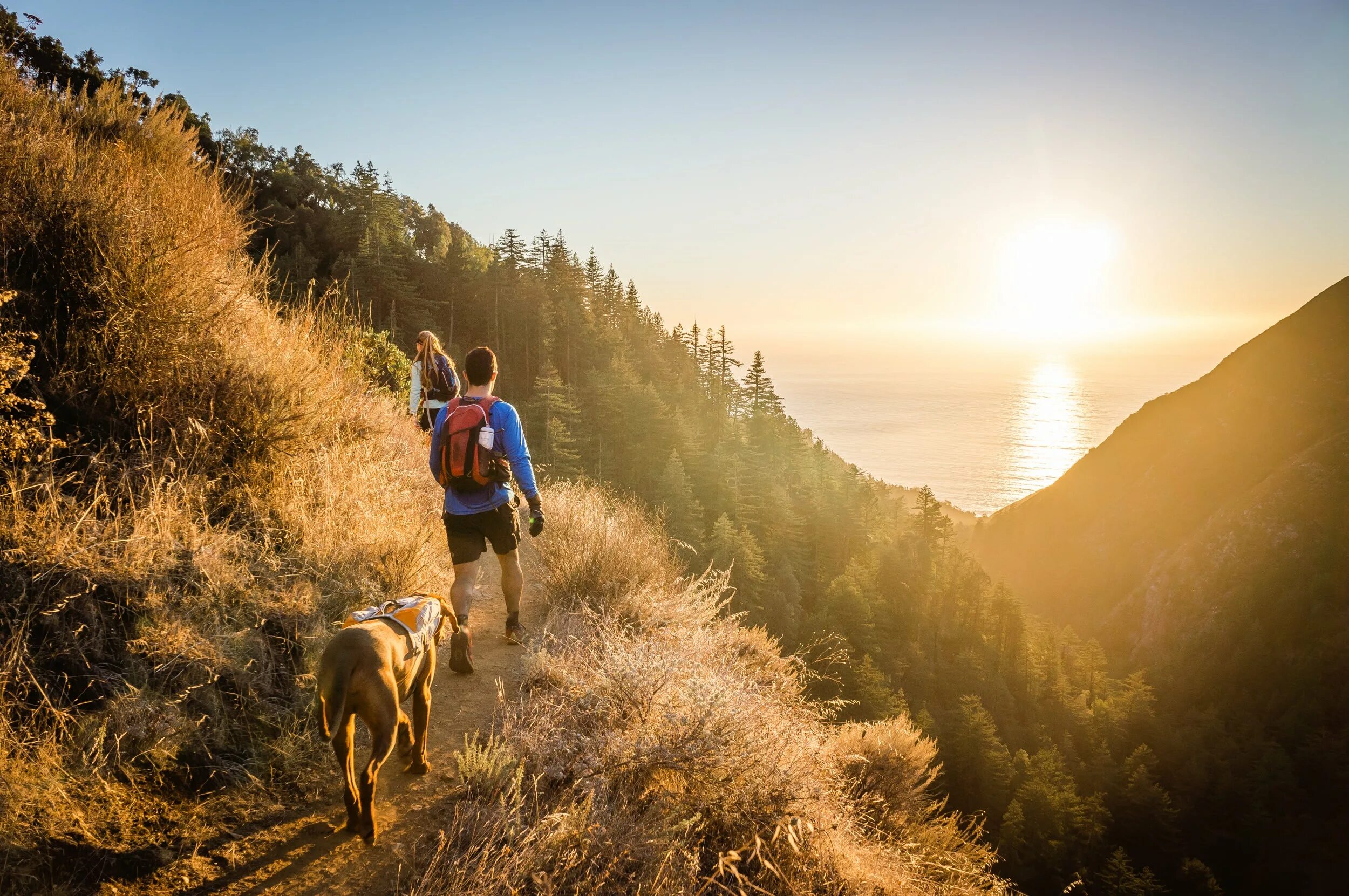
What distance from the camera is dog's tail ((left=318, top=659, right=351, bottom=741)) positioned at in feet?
7.45

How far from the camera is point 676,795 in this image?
2898 millimetres

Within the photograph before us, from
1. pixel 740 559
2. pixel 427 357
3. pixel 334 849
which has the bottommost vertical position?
pixel 740 559

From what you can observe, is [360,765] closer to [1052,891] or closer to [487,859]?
[487,859]

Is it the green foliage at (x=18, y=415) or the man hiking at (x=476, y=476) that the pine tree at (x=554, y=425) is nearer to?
the man hiking at (x=476, y=476)

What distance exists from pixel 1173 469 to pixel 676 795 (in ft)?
367

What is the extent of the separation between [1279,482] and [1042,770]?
229 ft

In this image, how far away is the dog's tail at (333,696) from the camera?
89.4 inches

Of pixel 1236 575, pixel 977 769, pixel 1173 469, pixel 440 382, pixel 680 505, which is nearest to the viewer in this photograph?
pixel 440 382

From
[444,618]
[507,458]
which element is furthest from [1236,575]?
[444,618]

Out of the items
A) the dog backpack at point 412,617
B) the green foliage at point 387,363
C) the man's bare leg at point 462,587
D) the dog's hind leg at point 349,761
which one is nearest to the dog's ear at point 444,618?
the dog backpack at point 412,617

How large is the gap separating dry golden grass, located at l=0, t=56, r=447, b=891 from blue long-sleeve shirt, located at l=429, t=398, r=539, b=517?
31.6 inches

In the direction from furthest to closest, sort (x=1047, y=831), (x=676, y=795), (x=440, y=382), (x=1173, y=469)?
1. (x=1173, y=469)
2. (x=1047, y=831)
3. (x=440, y=382)
4. (x=676, y=795)

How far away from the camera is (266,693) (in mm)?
2908

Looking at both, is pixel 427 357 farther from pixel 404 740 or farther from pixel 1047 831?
pixel 1047 831
